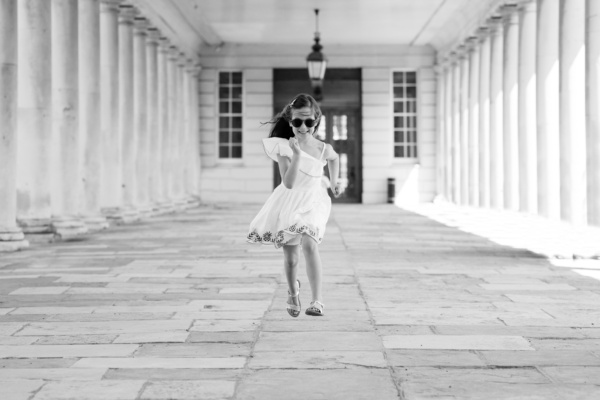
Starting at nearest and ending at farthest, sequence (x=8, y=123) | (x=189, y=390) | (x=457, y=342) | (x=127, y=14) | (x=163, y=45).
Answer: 1. (x=189, y=390)
2. (x=457, y=342)
3. (x=8, y=123)
4. (x=127, y=14)
5. (x=163, y=45)

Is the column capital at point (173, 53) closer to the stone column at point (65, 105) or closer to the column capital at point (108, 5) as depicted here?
the column capital at point (108, 5)

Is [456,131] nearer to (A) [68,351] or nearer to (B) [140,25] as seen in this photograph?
(B) [140,25]

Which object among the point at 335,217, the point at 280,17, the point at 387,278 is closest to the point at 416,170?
the point at 280,17

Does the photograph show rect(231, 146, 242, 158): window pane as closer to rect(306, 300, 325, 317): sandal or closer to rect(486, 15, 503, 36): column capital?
rect(486, 15, 503, 36): column capital

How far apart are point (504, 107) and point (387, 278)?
47.4ft

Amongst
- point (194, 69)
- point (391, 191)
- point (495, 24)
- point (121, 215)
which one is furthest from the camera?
point (391, 191)

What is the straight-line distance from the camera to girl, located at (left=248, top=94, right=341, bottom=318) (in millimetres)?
6328

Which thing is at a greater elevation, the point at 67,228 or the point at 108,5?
the point at 108,5

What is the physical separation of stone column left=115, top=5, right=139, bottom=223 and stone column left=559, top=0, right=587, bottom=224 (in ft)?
30.8

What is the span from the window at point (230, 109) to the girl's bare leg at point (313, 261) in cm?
2696

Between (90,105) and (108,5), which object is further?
(108,5)

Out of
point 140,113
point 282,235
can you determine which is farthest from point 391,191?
point 282,235

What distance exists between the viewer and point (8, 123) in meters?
12.6

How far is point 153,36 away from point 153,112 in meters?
1.94
